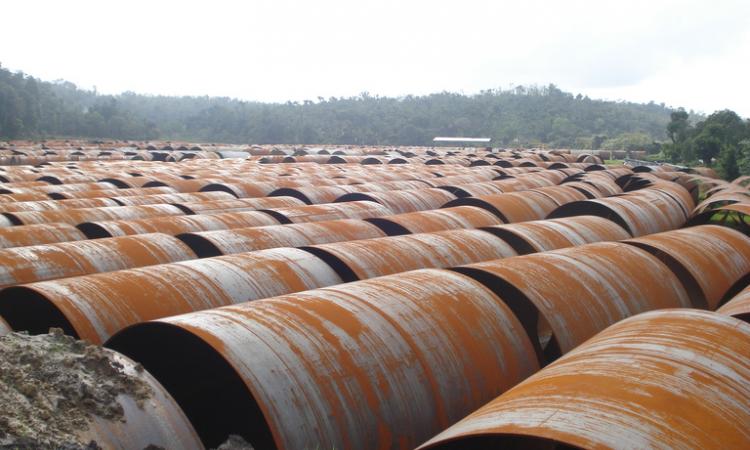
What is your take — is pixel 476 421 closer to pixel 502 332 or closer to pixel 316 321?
pixel 316 321

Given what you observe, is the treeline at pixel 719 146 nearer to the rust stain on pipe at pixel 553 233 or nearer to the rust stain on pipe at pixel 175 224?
the rust stain on pipe at pixel 553 233

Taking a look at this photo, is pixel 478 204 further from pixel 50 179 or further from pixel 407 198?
pixel 50 179

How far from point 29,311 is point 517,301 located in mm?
4401

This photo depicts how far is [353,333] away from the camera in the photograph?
4555 millimetres

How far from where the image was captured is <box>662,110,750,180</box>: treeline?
3334 cm

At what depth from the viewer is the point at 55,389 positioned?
323 cm

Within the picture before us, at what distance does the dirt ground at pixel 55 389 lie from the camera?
2.87 meters

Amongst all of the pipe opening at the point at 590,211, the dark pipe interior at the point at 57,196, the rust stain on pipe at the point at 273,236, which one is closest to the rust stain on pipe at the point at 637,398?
the rust stain on pipe at the point at 273,236

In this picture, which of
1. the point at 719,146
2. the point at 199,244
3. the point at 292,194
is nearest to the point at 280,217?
the point at 199,244

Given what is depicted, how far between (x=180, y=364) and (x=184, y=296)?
1.18 m

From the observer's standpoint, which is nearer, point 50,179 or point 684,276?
point 684,276

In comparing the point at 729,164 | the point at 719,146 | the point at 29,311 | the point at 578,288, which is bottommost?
the point at 29,311

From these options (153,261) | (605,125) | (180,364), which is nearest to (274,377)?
(180,364)

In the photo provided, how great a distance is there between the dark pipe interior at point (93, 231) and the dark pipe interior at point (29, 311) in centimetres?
361
